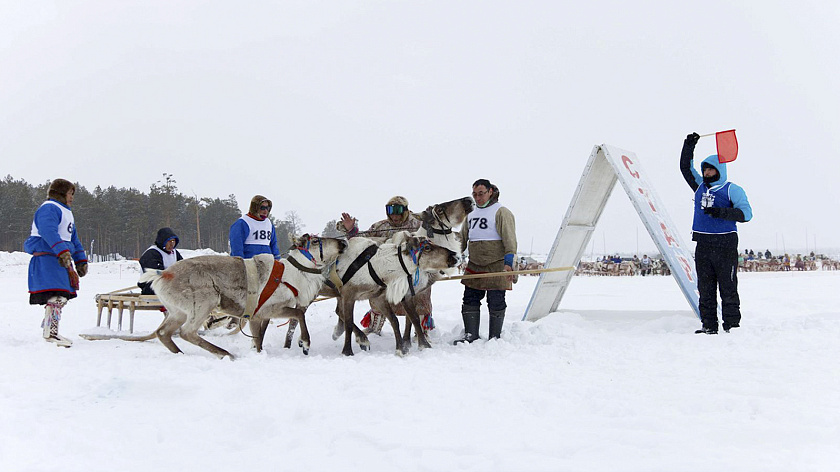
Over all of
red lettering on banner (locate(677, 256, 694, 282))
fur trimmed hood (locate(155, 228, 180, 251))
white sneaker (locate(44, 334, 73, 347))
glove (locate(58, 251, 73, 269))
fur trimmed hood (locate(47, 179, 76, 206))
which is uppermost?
fur trimmed hood (locate(47, 179, 76, 206))

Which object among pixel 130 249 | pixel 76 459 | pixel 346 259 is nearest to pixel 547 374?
pixel 346 259

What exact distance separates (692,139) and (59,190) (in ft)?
23.6

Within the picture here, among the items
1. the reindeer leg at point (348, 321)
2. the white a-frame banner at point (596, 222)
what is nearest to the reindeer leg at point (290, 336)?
the reindeer leg at point (348, 321)

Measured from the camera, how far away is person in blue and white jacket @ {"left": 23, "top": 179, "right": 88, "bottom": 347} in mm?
5031

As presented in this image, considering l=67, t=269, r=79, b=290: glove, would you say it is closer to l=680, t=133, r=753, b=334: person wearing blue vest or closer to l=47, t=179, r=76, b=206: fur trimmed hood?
l=47, t=179, r=76, b=206: fur trimmed hood

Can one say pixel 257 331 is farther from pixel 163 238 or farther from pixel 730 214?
pixel 730 214

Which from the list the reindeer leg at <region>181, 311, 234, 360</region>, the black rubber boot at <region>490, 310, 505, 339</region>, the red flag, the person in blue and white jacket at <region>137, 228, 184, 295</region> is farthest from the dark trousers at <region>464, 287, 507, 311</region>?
the person in blue and white jacket at <region>137, 228, 184, 295</region>

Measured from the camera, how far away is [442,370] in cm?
396

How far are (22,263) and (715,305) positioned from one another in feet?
112

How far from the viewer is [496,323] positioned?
5.73 meters

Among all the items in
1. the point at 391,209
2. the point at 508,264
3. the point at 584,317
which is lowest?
the point at 584,317

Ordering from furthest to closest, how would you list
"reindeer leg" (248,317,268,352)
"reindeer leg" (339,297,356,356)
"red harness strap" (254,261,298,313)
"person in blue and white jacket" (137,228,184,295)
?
1. "person in blue and white jacket" (137,228,184,295)
2. "reindeer leg" (248,317,268,352)
3. "reindeer leg" (339,297,356,356)
4. "red harness strap" (254,261,298,313)

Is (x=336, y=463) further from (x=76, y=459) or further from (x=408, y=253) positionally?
(x=408, y=253)

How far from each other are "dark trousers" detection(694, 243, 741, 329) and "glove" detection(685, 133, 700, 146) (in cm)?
131
